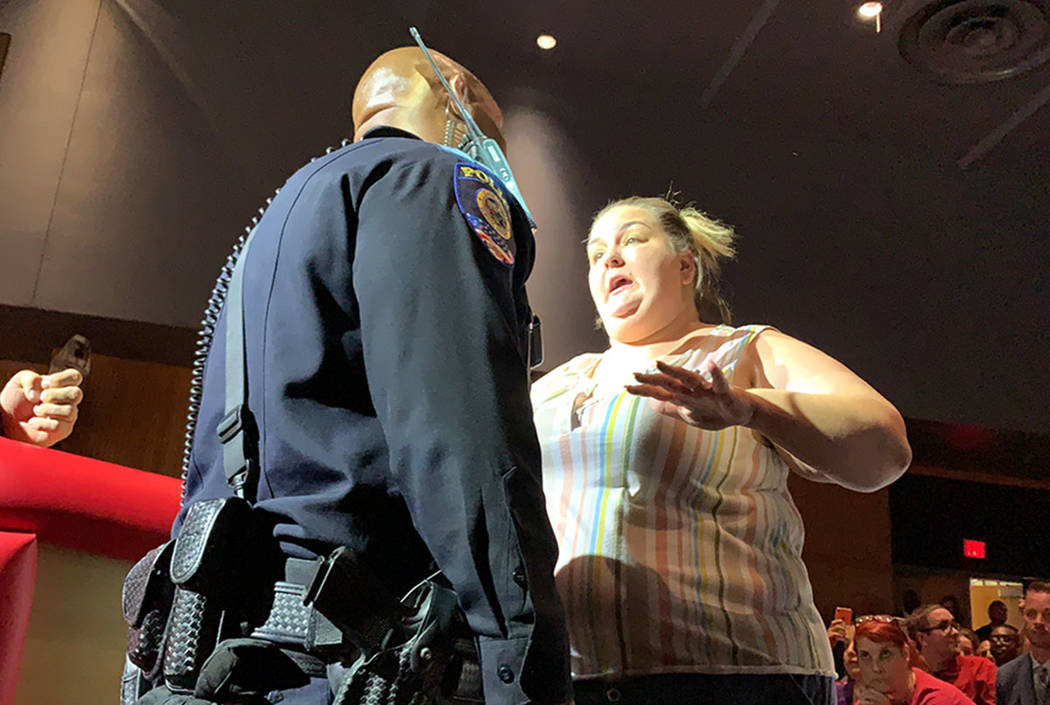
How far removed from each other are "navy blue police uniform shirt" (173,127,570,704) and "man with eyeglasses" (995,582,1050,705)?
139 inches

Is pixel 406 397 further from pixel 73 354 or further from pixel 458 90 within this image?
pixel 73 354

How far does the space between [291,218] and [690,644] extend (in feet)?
2.11

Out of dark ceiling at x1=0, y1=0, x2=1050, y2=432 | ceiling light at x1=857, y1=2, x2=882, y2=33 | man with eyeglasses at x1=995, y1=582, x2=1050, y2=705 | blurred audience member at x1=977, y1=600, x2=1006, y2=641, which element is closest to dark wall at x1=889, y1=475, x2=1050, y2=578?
blurred audience member at x1=977, y1=600, x2=1006, y2=641

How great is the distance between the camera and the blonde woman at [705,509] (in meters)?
1.07

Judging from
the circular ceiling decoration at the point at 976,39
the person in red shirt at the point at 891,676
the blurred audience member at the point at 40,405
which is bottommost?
the person in red shirt at the point at 891,676

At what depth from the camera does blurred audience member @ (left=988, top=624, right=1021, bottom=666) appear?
185 inches

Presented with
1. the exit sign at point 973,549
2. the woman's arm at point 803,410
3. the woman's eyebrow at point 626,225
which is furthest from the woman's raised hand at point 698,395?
the exit sign at point 973,549

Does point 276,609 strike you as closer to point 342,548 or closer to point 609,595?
point 342,548

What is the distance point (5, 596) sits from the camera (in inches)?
49.1

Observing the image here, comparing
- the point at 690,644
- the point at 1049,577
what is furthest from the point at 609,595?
the point at 1049,577

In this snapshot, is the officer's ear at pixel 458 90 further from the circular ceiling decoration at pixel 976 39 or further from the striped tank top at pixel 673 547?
the circular ceiling decoration at pixel 976 39

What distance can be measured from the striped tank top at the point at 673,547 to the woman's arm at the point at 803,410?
0.06 metres

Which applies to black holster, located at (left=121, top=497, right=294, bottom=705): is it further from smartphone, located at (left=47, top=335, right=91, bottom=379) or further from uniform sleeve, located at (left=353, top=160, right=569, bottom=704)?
smartphone, located at (left=47, top=335, right=91, bottom=379)

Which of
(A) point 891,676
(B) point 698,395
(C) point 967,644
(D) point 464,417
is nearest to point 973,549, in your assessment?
(C) point 967,644
